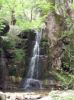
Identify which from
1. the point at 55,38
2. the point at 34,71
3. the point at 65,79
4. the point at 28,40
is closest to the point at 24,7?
the point at 28,40

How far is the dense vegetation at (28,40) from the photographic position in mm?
16784

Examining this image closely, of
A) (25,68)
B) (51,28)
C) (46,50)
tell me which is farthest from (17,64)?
(51,28)

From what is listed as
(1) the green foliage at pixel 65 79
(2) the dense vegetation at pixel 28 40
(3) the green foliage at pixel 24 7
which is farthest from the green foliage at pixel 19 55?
(1) the green foliage at pixel 65 79

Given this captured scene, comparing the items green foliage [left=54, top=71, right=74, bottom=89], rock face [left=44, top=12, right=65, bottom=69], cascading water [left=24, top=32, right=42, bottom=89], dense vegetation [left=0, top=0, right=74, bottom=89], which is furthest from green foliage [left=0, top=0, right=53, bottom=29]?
green foliage [left=54, top=71, right=74, bottom=89]

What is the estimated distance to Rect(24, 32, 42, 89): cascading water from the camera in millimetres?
16400

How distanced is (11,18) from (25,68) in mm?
4021

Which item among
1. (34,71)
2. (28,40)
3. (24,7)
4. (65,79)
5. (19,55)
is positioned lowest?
(65,79)

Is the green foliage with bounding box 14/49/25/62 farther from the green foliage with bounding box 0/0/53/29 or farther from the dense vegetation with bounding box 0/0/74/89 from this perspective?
the green foliage with bounding box 0/0/53/29

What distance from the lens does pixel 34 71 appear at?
57.0 ft

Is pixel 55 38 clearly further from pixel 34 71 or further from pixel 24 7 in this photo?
pixel 24 7

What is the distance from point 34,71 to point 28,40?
2.04 m

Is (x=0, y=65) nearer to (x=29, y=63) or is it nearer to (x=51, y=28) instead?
(x=29, y=63)

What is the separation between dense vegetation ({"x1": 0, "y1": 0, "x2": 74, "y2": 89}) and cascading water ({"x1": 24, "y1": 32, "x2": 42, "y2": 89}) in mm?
288

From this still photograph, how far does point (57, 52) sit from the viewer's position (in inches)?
708
